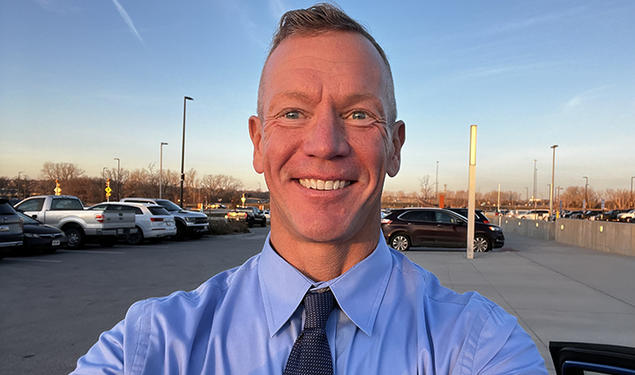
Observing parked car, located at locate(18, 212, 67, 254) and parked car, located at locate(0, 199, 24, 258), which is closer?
parked car, located at locate(0, 199, 24, 258)

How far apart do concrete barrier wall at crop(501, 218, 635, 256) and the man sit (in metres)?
16.4

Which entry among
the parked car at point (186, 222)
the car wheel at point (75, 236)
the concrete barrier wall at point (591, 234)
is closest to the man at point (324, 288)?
the concrete barrier wall at point (591, 234)

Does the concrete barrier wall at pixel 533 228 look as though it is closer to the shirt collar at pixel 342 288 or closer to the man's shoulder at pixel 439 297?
the man's shoulder at pixel 439 297

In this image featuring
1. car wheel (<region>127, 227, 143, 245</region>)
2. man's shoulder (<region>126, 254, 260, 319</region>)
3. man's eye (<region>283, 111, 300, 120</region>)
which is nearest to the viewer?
man's shoulder (<region>126, 254, 260, 319</region>)

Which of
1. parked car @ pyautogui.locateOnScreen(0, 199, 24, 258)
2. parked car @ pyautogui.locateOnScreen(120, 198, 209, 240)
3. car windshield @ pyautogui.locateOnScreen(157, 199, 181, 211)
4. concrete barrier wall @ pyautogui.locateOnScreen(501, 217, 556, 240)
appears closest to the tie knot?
parked car @ pyautogui.locateOnScreen(0, 199, 24, 258)

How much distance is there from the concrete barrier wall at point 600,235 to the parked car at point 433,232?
3.75m

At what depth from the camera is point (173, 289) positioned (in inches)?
323

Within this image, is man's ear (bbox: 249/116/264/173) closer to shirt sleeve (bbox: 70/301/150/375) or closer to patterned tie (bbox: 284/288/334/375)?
patterned tie (bbox: 284/288/334/375)

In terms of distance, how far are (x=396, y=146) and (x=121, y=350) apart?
116cm

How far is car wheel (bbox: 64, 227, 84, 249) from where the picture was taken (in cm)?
1569

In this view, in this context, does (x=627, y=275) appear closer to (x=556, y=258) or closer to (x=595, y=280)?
(x=595, y=280)

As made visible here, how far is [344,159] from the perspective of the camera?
140 centimetres

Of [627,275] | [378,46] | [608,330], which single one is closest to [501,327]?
[378,46]

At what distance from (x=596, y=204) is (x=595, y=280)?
112617 millimetres
